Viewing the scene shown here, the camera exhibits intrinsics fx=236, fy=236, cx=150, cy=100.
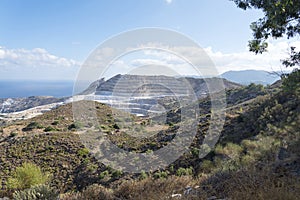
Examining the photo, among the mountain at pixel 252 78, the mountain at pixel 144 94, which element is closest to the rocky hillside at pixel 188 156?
the mountain at pixel 252 78

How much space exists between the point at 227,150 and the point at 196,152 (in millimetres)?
2672

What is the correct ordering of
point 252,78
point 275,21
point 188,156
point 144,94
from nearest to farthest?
point 275,21 → point 188,156 → point 144,94 → point 252,78

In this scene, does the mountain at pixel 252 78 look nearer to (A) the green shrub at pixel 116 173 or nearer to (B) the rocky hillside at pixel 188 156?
(B) the rocky hillside at pixel 188 156

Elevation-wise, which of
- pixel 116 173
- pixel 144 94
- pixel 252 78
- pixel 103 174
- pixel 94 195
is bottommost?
pixel 103 174

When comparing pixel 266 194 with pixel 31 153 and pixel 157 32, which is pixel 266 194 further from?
pixel 31 153

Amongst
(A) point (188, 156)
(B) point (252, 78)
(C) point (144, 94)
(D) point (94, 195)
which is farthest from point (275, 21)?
(B) point (252, 78)

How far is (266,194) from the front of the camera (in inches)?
119

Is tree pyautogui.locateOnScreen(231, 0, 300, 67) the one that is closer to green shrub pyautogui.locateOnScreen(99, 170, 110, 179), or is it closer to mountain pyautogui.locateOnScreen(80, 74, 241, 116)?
green shrub pyautogui.locateOnScreen(99, 170, 110, 179)

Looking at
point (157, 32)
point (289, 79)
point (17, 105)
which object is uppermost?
point (157, 32)

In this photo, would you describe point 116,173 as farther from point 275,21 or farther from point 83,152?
point 275,21

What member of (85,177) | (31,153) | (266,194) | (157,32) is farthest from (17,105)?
(266,194)

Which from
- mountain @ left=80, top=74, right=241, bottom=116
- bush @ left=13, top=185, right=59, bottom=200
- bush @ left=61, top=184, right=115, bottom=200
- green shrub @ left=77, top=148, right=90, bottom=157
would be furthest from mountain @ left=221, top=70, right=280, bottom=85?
green shrub @ left=77, top=148, right=90, bottom=157

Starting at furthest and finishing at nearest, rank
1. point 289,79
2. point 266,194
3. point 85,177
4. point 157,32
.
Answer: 1. point 85,177
2. point 157,32
3. point 289,79
4. point 266,194

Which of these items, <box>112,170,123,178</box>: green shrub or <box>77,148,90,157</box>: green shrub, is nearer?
<box>112,170,123,178</box>: green shrub
